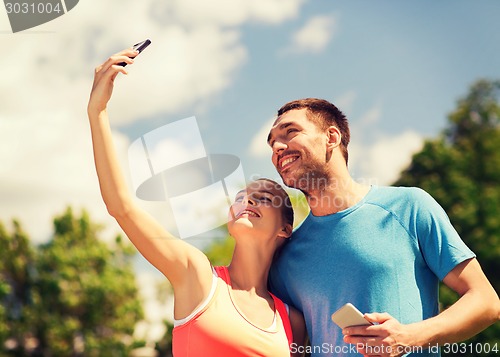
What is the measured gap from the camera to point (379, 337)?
300 centimetres

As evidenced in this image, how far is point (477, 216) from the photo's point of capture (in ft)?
68.0

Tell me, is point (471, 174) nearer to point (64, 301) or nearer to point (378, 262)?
point (64, 301)

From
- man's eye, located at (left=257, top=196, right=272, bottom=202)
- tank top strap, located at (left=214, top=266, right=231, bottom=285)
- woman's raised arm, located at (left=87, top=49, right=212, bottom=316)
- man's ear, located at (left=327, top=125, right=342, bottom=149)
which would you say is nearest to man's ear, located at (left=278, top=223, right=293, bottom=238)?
man's eye, located at (left=257, top=196, right=272, bottom=202)

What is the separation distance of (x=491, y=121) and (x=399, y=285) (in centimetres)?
2329

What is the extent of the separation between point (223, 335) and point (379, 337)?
79cm

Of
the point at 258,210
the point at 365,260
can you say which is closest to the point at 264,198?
the point at 258,210

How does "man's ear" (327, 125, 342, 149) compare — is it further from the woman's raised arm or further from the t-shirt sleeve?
the woman's raised arm

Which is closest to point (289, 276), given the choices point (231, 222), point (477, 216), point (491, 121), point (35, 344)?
point (231, 222)

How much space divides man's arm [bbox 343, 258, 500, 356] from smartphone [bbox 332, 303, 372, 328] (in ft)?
0.08

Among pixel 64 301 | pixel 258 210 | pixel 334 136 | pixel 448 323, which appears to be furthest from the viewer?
pixel 64 301

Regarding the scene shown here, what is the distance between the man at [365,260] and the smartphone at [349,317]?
3 cm

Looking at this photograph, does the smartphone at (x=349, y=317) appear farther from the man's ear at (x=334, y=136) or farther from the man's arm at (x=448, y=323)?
the man's ear at (x=334, y=136)

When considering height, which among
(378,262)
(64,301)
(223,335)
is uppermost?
(378,262)

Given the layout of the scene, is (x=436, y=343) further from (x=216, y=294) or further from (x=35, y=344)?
(x=35, y=344)
